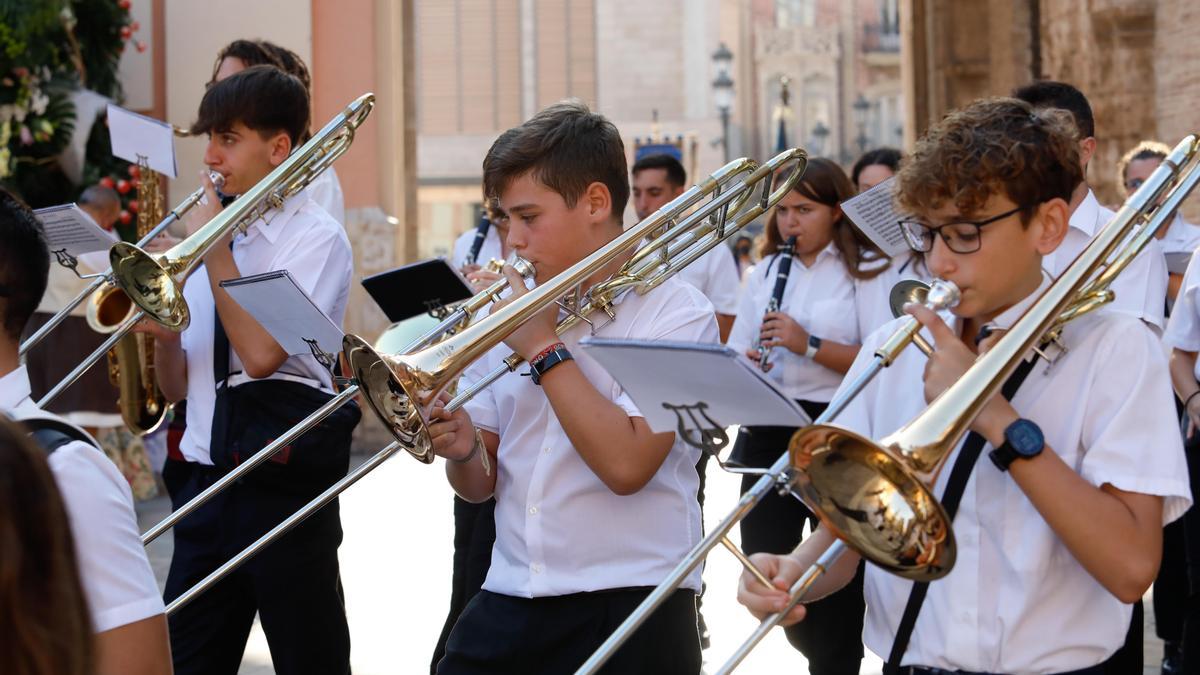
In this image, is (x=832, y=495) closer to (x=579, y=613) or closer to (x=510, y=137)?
(x=579, y=613)

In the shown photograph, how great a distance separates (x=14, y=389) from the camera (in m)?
2.25

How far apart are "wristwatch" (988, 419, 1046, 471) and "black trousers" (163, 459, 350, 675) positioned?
2.00 meters

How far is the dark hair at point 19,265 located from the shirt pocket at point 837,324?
130 inches

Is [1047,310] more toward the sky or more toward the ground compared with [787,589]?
more toward the sky

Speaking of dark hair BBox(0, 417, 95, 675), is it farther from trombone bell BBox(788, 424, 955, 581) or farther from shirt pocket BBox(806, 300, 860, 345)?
shirt pocket BBox(806, 300, 860, 345)

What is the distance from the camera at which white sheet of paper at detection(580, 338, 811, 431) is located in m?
2.14

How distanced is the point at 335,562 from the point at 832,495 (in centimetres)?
197

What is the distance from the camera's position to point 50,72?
9.24m

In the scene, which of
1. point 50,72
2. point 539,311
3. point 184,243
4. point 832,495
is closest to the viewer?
point 832,495

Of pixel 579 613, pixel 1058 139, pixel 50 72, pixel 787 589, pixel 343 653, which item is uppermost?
pixel 50 72

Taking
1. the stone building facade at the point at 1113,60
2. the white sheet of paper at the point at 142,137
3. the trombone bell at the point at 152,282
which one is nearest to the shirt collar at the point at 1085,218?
the trombone bell at the point at 152,282

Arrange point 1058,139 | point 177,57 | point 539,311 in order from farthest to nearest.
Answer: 1. point 177,57
2. point 539,311
3. point 1058,139

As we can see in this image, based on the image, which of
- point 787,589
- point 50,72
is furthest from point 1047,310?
point 50,72

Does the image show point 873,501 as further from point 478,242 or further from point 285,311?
point 478,242
